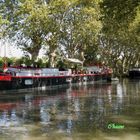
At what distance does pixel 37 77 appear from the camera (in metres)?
46.2

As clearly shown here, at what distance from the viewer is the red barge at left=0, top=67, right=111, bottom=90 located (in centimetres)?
4050

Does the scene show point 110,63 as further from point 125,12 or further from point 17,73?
point 125,12

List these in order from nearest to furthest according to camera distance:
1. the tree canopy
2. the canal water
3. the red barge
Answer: the canal water → the red barge → the tree canopy

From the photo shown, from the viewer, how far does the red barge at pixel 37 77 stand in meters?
40.5

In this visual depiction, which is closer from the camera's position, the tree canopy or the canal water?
the canal water

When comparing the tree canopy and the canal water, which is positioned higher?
the tree canopy

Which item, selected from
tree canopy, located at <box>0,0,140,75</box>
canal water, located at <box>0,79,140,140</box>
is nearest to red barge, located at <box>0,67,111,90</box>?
tree canopy, located at <box>0,0,140,75</box>

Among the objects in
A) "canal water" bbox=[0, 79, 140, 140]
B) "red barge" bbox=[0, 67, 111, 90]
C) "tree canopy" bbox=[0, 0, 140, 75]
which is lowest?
"canal water" bbox=[0, 79, 140, 140]

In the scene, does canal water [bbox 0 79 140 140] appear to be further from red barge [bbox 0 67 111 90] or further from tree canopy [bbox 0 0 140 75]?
tree canopy [bbox 0 0 140 75]

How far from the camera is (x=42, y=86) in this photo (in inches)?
1869

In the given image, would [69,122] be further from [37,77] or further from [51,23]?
[51,23]

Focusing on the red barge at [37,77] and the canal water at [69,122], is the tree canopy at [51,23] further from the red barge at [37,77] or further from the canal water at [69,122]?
the canal water at [69,122]

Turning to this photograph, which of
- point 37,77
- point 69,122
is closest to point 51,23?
point 37,77

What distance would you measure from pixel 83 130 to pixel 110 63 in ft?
222
